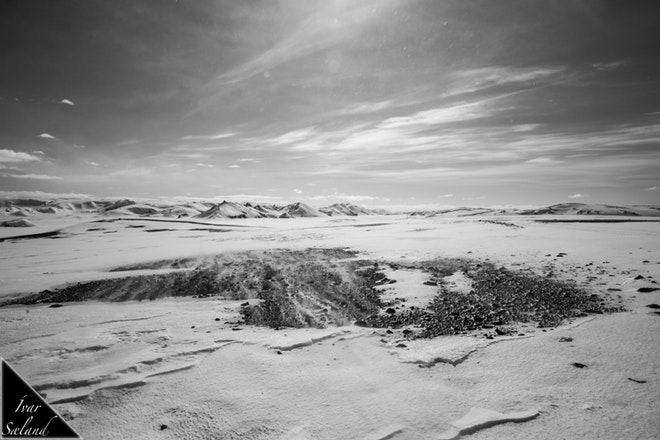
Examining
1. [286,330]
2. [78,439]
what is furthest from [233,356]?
[78,439]

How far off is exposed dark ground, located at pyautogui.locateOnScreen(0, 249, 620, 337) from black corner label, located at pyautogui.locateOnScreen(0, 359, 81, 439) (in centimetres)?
403

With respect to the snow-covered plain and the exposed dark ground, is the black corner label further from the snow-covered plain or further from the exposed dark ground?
the exposed dark ground

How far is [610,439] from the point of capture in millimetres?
3115

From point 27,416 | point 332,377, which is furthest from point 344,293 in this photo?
point 27,416

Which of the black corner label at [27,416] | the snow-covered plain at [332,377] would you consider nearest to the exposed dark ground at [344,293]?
the snow-covered plain at [332,377]

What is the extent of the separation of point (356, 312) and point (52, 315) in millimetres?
7951

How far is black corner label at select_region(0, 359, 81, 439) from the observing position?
3350 mm

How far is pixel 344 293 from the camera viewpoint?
9.45m

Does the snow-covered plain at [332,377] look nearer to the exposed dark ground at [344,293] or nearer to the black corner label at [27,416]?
the black corner label at [27,416]

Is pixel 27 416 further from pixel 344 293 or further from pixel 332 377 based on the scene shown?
pixel 344 293

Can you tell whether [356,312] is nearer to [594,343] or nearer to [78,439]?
[594,343]

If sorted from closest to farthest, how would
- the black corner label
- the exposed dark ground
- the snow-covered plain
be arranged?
the black corner label < the snow-covered plain < the exposed dark ground

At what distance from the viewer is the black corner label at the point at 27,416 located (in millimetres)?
3350

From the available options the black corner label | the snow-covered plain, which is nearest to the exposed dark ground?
the snow-covered plain
